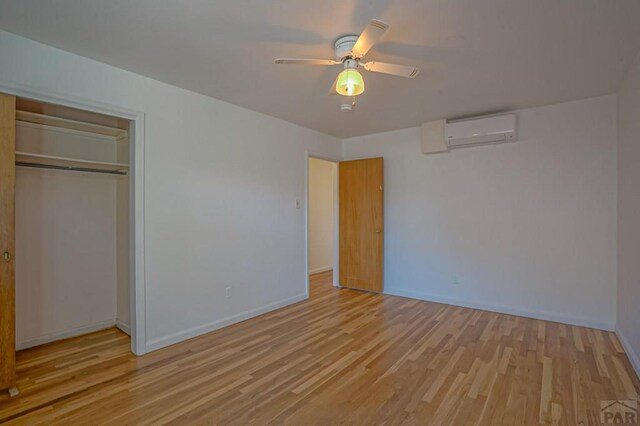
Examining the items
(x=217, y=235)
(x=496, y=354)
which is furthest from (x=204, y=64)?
(x=496, y=354)

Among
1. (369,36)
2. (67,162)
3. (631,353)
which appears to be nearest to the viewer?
(369,36)

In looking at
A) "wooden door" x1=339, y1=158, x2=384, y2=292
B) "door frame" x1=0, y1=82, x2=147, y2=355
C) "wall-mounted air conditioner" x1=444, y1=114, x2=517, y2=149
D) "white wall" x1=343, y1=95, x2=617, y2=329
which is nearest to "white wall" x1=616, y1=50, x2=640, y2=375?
"white wall" x1=343, y1=95, x2=617, y2=329

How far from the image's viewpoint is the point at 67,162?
284 cm

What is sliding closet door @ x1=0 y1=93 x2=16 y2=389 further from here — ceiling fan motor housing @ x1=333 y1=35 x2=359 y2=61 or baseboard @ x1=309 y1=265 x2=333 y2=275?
baseboard @ x1=309 y1=265 x2=333 y2=275

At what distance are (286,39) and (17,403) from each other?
2.97 metres

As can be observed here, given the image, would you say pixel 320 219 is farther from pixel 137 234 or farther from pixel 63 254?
pixel 63 254

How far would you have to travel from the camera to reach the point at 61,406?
2016 millimetres

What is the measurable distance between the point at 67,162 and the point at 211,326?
2.03 metres

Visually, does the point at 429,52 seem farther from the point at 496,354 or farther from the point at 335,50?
the point at 496,354

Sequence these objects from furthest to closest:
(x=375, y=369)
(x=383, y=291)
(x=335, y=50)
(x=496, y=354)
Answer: (x=383, y=291) → (x=496, y=354) → (x=375, y=369) → (x=335, y=50)

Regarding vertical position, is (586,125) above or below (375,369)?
above

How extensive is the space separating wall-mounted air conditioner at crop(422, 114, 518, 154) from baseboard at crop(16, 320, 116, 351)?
4345 mm

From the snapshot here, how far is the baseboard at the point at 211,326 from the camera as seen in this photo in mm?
2850

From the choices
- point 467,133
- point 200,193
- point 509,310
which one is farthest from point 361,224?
point 200,193
